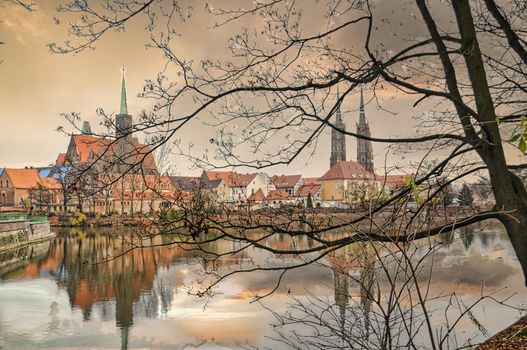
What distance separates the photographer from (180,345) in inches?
355

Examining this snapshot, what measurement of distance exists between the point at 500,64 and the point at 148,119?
387cm

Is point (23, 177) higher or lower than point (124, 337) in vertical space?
higher

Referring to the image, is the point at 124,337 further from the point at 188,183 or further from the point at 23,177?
the point at 23,177

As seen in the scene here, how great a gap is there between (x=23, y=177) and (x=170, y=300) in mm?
60983

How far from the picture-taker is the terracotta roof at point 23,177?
6431 centimetres

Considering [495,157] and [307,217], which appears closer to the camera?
[495,157]

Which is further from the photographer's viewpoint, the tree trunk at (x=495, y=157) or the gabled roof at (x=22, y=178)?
the gabled roof at (x=22, y=178)

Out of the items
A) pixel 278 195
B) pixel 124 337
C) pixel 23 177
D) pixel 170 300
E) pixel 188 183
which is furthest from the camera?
pixel 23 177

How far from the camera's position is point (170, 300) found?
41.2 ft

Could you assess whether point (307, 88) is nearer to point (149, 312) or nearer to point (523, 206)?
point (523, 206)

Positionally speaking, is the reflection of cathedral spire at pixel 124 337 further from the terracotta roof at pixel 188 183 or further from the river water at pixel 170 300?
the terracotta roof at pixel 188 183

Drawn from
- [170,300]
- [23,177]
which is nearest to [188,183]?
[170,300]

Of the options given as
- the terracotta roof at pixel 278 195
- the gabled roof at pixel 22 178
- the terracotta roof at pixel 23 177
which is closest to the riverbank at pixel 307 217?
the terracotta roof at pixel 278 195

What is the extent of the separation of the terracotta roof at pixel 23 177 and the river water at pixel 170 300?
161 feet
